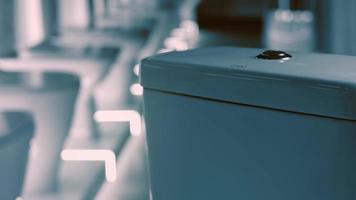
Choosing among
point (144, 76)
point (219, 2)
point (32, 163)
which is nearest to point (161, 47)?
point (32, 163)

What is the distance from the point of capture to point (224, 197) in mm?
993

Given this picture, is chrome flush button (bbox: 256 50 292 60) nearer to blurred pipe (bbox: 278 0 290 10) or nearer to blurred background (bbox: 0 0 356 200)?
blurred background (bbox: 0 0 356 200)

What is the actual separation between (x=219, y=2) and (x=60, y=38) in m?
5.25

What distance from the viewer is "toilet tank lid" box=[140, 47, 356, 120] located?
861 mm

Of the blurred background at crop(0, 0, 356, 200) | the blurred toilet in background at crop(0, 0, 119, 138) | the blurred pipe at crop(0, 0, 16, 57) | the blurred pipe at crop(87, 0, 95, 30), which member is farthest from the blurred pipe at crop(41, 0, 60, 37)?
the blurred pipe at crop(87, 0, 95, 30)

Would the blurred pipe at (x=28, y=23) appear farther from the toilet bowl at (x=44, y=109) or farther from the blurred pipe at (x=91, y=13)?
the blurred pipe at (x=91, y=13)

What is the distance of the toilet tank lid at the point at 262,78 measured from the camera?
86cm

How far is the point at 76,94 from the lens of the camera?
1.74 meters

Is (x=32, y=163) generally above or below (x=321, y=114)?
below

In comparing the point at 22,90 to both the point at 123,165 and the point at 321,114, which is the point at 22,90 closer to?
the point at 123,165

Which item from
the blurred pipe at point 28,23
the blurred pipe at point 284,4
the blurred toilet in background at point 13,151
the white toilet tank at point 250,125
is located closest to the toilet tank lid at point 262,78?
the white toilet tank at point 250,125

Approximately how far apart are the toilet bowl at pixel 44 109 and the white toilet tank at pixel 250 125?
0.64 metres

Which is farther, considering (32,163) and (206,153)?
(32,163)

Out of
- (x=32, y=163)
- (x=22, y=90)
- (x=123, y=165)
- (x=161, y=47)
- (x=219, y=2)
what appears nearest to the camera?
(x=22, y=90)
